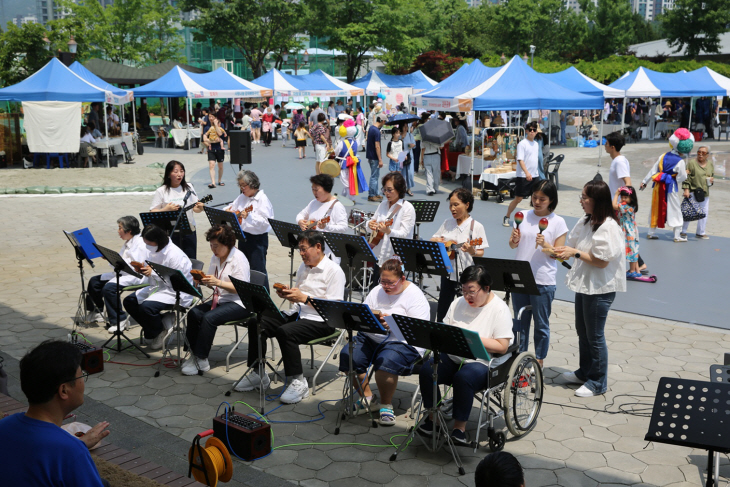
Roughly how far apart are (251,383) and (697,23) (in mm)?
60213

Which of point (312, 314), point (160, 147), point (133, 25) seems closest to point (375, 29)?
point (133, 25)

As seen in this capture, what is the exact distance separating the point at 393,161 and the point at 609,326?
9.47 m

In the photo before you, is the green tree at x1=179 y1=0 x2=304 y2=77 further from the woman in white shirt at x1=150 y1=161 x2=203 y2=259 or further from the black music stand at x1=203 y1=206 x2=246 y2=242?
the black music stand at x1=203 y1=206 x2=246 y2=242

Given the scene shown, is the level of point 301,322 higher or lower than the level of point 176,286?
lower

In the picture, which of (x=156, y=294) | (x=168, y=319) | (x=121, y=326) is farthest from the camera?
(x=121, y=326)

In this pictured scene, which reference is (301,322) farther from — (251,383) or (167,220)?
(167,220)

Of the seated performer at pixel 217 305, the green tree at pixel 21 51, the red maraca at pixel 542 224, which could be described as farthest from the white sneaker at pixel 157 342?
the green tree at pixel 21 51

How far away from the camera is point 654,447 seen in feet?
18.5

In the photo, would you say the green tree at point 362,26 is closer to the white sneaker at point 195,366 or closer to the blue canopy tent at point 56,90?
the blue canopy tent at point 56,90

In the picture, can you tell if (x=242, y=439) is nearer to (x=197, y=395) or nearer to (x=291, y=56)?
(x=197, y=395)

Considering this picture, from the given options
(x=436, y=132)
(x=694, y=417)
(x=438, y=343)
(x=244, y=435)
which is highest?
(x=436, y=132)

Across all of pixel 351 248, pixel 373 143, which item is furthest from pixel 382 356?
pixel 373 143

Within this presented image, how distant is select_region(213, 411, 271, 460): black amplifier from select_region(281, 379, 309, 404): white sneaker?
1.04 meters

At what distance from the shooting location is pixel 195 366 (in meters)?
7.26
